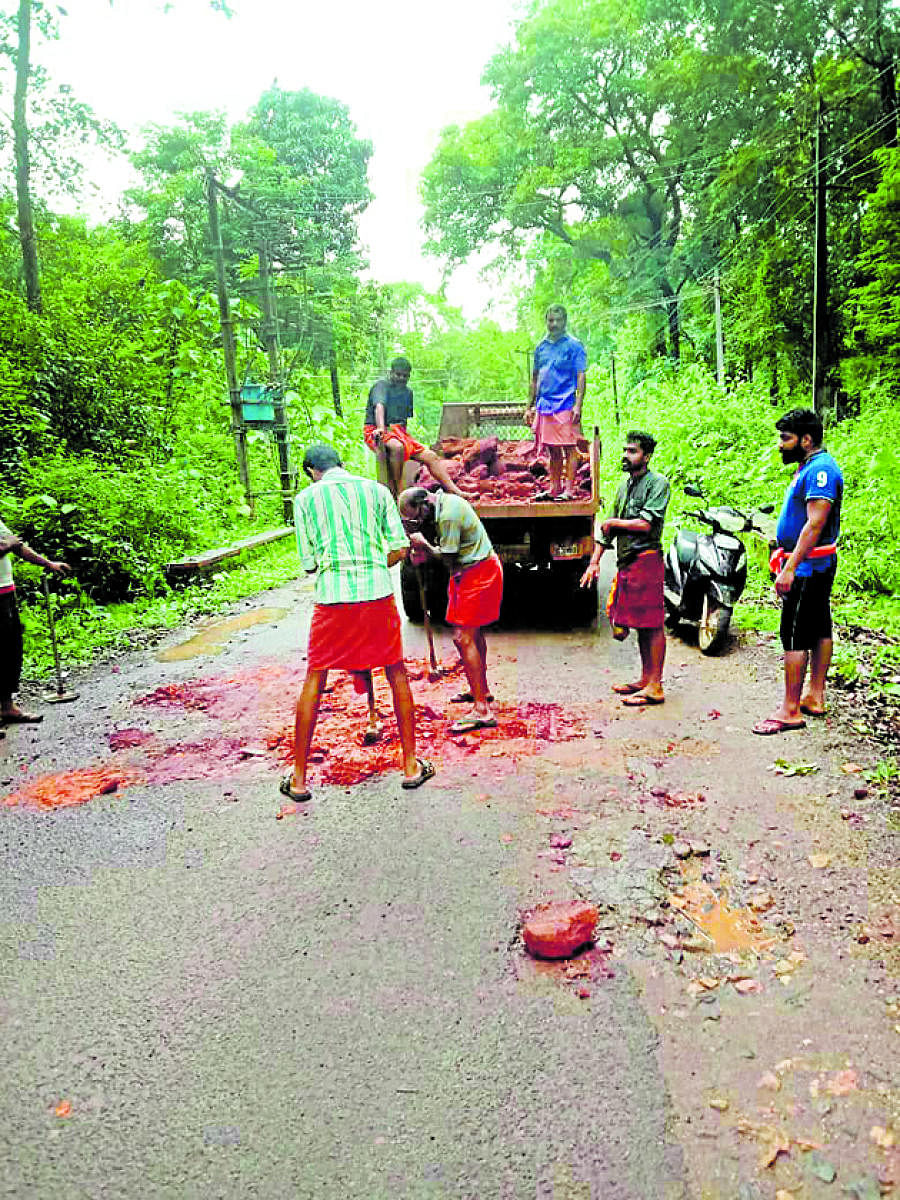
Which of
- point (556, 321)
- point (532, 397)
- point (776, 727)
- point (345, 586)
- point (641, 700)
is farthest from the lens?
point (532, 397)

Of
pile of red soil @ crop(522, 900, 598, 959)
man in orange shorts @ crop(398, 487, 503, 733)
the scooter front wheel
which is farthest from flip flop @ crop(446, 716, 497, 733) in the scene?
the scooter front wheel

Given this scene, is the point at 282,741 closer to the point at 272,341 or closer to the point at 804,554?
the point at 804,554

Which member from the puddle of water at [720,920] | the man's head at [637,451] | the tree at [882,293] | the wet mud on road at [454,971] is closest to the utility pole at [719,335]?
the tree at [882,293]

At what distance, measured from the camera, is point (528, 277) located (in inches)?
1325

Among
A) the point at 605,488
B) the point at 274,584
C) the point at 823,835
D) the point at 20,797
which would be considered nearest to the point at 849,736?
the point at 823,835

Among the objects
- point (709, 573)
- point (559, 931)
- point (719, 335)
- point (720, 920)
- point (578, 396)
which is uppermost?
point (719, 335)

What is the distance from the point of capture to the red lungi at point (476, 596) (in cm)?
552

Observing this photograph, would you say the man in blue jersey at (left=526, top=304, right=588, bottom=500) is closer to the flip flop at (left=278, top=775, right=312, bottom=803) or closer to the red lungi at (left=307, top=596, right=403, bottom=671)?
the red lungi at (left=307, top=596, right=403, bottom=671)

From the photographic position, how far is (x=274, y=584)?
11.6m

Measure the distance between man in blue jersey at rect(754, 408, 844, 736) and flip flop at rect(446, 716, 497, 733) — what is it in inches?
64.8

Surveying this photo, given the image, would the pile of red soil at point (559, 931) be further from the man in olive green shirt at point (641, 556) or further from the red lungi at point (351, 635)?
the man in olive green shirt at point (641, 556)

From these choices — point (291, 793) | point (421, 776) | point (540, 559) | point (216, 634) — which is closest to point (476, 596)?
point (421, 776)

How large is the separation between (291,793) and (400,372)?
5.37 meters

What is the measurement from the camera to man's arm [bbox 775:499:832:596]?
4.75m
